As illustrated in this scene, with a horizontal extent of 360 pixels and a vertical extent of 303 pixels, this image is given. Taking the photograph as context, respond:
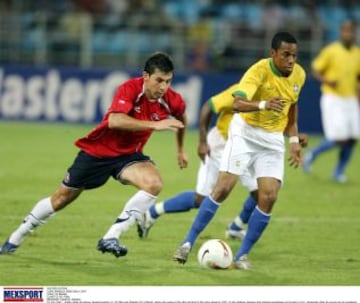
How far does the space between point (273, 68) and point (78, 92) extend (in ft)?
51.7

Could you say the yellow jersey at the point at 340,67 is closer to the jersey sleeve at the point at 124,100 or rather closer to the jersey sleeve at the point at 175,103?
the jersey sleeve at the point at 175,103

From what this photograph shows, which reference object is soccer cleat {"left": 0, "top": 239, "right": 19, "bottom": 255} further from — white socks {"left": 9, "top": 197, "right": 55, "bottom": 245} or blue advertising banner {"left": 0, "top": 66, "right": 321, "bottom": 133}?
blue advertising banner {"left": 0, "top": 66, "right": 321, "bottom": 133}

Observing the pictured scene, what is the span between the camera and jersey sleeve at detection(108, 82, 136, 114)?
984 cm

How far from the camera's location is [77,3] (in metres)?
27.8

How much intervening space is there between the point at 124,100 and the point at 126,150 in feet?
1.77

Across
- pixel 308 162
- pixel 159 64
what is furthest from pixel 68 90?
pixel 159 64

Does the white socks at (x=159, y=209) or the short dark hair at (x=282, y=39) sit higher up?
the short dark hair at (x=282, y=39)

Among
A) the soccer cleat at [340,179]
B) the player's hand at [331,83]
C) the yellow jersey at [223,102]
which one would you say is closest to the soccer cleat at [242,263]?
the yellow jersey at [223,102]

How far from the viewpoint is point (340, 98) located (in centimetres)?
1866

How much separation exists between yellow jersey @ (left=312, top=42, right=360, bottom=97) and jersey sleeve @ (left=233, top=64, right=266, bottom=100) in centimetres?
854

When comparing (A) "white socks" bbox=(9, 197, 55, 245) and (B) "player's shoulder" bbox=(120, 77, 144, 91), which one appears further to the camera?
(A) "white socks" bbox=(9, 197, 55, 245)

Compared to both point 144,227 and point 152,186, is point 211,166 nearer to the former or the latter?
point 144,227

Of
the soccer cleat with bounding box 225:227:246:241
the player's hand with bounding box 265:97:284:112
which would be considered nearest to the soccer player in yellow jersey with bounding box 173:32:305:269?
the player's hand with bounding box 265:97:284:112

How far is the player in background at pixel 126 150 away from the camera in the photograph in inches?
388
